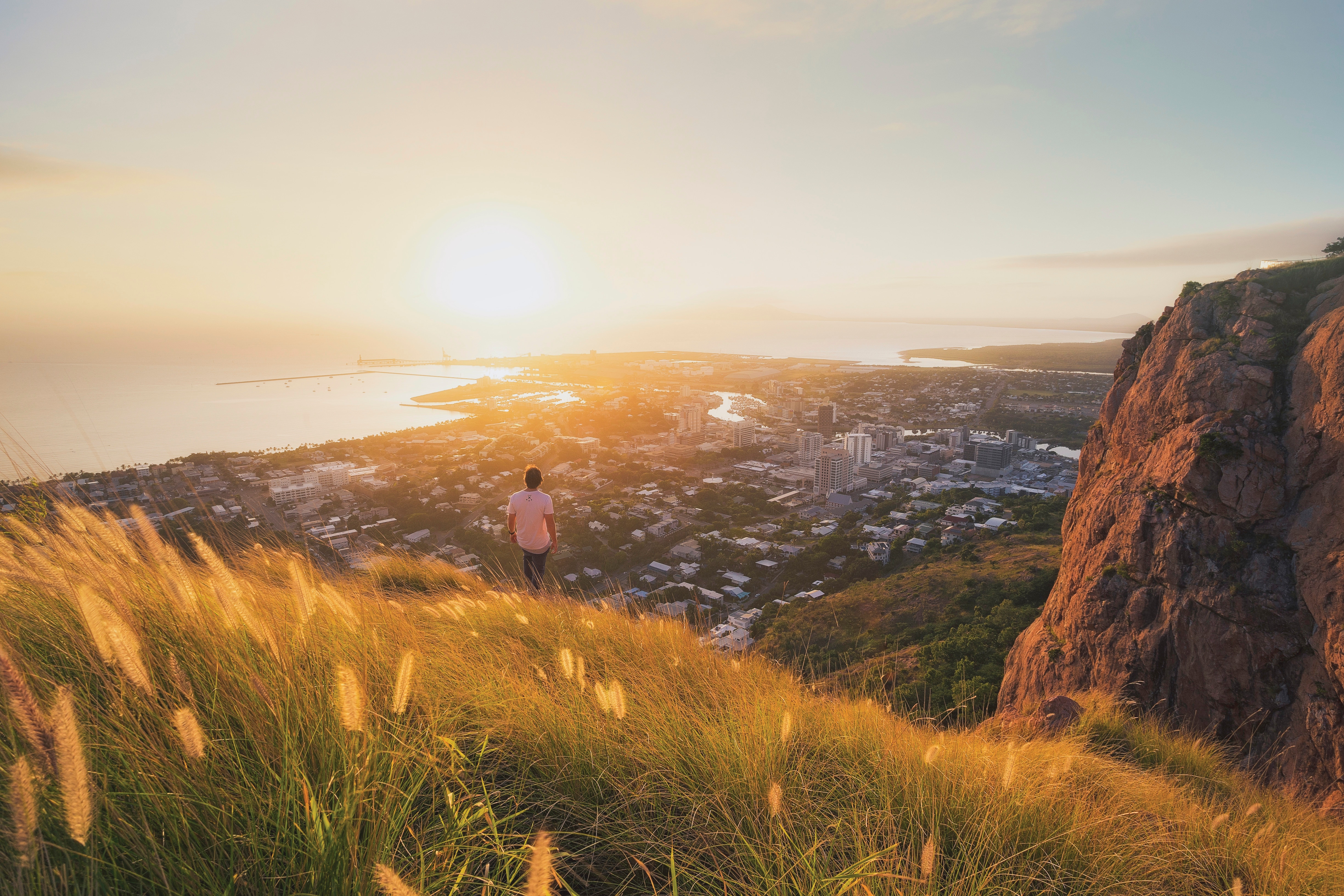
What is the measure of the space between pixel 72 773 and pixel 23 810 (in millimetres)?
78

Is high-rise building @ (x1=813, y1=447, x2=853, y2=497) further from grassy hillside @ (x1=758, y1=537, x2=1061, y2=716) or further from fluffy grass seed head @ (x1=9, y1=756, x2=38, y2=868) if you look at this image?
fluffy grass seed head @ (x1=9, y1=756, x2=38, y2=868)

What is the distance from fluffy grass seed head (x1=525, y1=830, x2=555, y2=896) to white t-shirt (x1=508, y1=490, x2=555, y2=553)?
5.26 meters

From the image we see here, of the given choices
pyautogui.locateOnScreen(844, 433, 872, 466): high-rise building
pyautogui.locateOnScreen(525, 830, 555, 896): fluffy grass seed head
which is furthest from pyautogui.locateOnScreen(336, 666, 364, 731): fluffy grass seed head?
pyautogui.locateOnScreen(844, 433, 872, 466): high-rise building

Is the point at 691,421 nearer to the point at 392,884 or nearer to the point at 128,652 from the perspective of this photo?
the point at 128,652

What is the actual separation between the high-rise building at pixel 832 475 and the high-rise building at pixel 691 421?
15.8 meters

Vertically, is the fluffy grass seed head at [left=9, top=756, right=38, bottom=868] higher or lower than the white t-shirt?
higher

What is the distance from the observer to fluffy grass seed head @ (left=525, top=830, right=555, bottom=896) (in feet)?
3.23

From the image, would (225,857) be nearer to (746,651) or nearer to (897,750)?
(897,750)

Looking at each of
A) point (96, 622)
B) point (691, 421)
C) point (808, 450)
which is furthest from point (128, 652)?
point (691, 421)

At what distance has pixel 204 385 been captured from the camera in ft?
204

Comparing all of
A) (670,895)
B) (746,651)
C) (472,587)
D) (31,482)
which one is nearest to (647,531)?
(472,587)

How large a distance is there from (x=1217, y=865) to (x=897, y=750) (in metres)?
1.26

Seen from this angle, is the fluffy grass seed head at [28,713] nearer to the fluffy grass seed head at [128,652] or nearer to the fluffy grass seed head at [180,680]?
the fluffy grass seed head at [128,652]

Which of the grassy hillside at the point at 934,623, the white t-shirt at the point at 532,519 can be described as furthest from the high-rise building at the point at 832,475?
the white t-shirt at the point at 532,519
